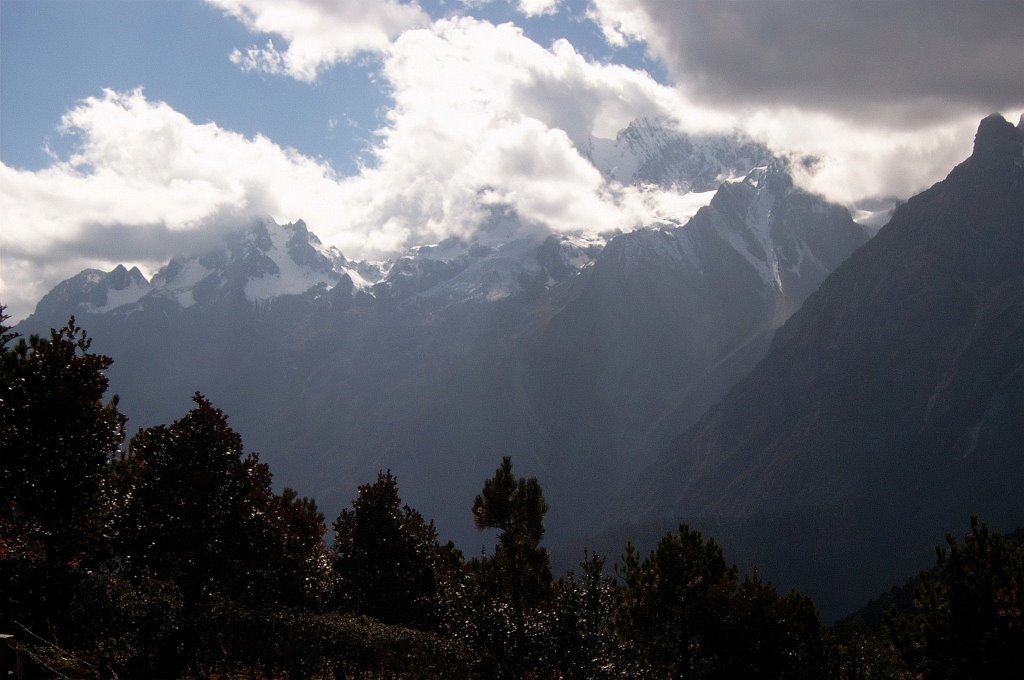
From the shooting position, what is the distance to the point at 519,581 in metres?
38.8

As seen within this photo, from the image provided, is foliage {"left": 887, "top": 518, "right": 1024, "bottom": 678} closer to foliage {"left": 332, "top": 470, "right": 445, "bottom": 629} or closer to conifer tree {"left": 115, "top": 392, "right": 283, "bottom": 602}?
conifer tree {"left": 115, "top": 392, "right": 283, "bottom": 602}

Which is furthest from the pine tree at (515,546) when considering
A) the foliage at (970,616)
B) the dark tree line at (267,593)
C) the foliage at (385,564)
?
the foliage at (385,564)

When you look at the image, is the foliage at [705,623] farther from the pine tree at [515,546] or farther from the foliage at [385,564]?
the foliage at [385,564]

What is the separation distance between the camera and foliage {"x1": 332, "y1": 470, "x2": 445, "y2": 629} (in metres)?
54.4

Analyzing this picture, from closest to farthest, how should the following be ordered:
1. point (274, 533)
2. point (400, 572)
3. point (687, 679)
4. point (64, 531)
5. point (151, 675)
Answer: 1. point (151, 675)
2. point (64, 531)
3. point (687, 679)
4. point (274, 533)
5. point (400, 572)

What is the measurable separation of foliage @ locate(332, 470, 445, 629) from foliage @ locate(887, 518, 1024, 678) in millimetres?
27618

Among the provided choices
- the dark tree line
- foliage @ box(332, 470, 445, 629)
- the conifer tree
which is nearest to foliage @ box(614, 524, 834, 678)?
the dark tree line

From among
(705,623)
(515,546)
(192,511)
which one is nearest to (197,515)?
(192,511)

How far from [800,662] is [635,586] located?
7.09 meters

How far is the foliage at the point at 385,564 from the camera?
5444cm

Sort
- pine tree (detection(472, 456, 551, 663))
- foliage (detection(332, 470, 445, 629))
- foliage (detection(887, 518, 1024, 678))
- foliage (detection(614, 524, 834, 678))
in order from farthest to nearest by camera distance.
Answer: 1. foliage (detection(332, 470, 445, 629))
2. pine tree (detection(472, 456, 551, 663))
3. foliage (detection(614, 524, 834, 678))
4. foliage (detection(887, 518, 1024, 678))

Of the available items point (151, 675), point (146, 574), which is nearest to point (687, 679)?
point (151, 675)

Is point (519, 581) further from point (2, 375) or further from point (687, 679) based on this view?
point (2, 375)

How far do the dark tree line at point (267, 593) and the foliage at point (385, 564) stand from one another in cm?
1082
